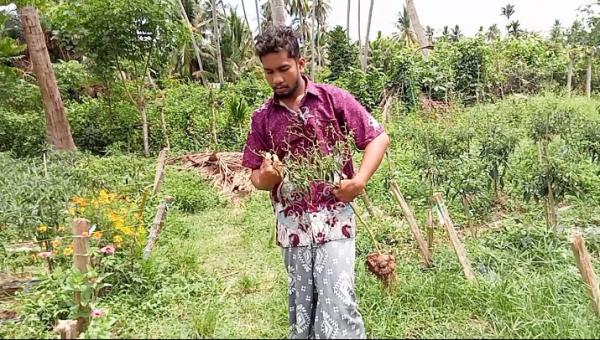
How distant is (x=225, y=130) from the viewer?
11.7 m

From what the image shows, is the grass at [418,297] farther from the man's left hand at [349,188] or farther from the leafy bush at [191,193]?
the leafy bush at [191,193]

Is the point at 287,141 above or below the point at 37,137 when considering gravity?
above

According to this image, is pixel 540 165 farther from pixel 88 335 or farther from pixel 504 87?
pixel 504 87

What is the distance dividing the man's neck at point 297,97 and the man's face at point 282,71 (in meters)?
0.02

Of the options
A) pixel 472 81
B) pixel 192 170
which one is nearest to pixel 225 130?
pixel 192 170

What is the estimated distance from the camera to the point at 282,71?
2.05 metres

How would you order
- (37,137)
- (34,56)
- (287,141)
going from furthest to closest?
1. (37,137)
2. (34,56)
3. (287,141)

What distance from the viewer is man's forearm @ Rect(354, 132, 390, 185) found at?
202 centimetres

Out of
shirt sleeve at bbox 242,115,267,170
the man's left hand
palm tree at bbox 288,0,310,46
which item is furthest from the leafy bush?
palm tree at bbox 288,0,310,46

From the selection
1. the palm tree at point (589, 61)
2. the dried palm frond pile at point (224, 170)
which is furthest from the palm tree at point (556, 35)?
the dried palm frond pile at point (224, 170)

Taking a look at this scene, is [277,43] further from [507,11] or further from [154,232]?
[507,11]

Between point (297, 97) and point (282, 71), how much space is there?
15 centimetres

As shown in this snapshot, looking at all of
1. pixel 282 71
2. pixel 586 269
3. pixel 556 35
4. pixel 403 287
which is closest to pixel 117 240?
pixel 403 287

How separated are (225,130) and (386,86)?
3.93 meters
